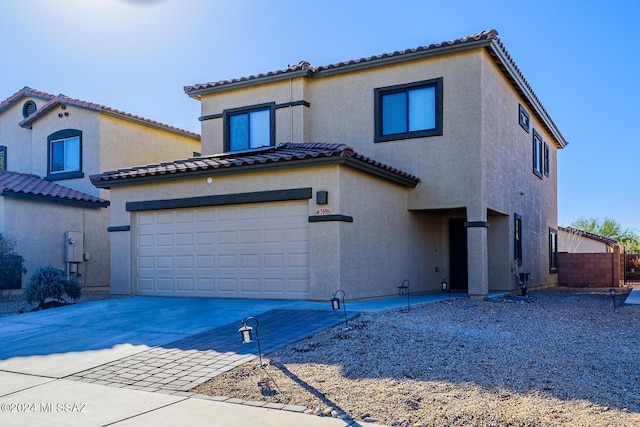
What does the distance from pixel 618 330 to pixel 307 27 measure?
369 inches

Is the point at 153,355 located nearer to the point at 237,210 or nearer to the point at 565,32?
the point at 237,210

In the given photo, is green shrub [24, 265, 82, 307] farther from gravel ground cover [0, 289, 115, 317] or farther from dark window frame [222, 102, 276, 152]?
dark window frame [222, 102, 276, 152]

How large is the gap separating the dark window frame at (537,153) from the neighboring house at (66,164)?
1308 cm

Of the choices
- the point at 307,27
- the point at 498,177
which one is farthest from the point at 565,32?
the point at 307,27

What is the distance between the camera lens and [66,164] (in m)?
22.7

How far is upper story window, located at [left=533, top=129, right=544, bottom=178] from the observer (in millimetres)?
22266

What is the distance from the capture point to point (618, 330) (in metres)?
10.5

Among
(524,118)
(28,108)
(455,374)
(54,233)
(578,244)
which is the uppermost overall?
(28,108)

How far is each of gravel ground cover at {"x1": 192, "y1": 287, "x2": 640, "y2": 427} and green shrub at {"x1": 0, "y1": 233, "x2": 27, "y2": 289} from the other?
1196cm

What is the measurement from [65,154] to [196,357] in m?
16.5

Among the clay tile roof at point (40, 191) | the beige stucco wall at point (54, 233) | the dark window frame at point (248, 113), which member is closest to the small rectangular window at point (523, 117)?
the dark window frame at point (248, 113)

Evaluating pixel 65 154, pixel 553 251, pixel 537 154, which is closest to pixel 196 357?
pixel 65 154

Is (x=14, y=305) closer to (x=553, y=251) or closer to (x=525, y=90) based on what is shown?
(x=525, y=90)

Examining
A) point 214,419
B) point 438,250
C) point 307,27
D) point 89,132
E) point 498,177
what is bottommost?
point 214,419
